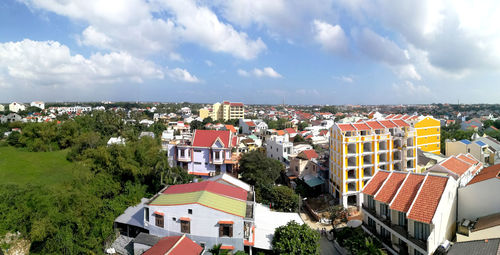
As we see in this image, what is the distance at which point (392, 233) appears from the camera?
1515 centimetres

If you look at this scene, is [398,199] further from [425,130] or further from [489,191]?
[425,130]

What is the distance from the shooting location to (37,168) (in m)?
31.0

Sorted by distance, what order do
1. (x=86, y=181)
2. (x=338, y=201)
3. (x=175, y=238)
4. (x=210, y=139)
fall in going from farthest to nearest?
(x=210, y=139)
(x=338, y=201)
(x=86, y=181)
(x=175, y=238)

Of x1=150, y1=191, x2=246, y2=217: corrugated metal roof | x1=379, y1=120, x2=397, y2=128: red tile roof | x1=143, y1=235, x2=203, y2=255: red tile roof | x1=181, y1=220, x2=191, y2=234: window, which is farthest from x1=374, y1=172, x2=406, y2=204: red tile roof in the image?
x1=379, y1=120, x2=397, y2=128: red tile roof

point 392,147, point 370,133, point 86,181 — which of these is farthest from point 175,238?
point 392,147

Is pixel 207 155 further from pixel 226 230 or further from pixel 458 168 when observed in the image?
pixel 458 168

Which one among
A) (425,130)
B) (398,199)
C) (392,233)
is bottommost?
(392,233)

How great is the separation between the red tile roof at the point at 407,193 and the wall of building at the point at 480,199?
243 cm

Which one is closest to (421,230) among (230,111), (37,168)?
(37,168)

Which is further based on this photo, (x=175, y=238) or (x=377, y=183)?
(x=377, y=183)

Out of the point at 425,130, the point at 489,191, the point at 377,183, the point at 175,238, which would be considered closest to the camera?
the point at 489,191

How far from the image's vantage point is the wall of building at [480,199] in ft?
47.6

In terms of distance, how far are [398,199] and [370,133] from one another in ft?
43.5

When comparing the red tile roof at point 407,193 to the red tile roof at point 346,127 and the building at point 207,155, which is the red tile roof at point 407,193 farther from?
the building at point 207,155
